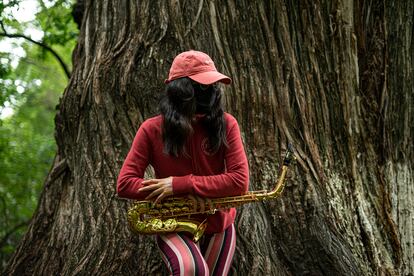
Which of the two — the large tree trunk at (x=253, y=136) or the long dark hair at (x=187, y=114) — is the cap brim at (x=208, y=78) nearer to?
the long dark hair at (x=187, y=114)

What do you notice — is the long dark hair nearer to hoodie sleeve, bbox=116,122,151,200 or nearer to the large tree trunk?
hoodie sleeve, bbox=116,122,151,200

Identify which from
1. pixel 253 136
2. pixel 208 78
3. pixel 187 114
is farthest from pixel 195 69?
pixel 253 136

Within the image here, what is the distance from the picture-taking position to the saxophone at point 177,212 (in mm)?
3344

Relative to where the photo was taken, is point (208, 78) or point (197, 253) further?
Result: point (208, 78)

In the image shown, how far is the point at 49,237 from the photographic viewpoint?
5.27 metres

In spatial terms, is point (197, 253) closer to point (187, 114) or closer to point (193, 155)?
point (193, 155)

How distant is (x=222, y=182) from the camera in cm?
329

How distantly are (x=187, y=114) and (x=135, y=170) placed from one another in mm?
453

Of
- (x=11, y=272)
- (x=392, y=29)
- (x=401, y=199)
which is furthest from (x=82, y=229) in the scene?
(x=392, y=29)

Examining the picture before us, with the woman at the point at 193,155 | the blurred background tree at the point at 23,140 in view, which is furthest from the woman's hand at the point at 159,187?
the blurred background tree at the point at 23,140

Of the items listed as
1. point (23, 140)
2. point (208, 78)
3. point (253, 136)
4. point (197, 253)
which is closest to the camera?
point (197, 253)

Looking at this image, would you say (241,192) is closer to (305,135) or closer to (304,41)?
(305,135)

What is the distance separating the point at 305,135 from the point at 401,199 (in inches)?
63.5

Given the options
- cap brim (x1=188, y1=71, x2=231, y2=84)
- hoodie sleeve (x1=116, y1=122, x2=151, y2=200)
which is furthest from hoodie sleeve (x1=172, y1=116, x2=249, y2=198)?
cap brim (x1=188, y1=71, x2=231, y2=84)
